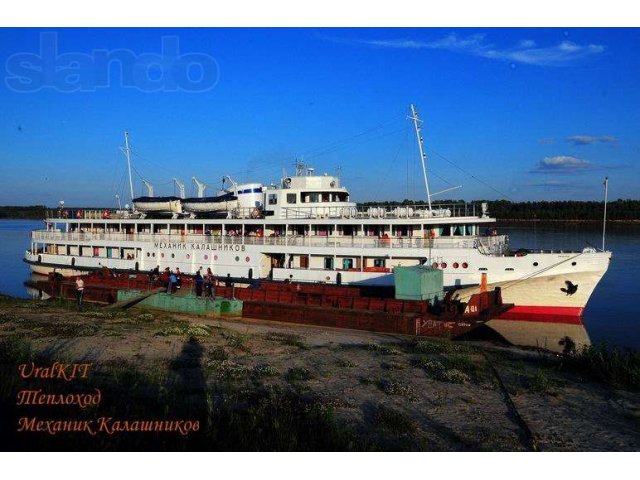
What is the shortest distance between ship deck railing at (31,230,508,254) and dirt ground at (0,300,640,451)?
6620mm

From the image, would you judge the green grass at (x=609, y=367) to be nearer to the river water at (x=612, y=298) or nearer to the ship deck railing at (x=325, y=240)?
the river water at (x=612, y=298)

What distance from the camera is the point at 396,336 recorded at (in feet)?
68.1

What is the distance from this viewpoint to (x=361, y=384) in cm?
1256

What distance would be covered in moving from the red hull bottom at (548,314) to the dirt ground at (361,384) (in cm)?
642

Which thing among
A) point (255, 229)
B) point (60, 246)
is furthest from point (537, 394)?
point (60, 246)

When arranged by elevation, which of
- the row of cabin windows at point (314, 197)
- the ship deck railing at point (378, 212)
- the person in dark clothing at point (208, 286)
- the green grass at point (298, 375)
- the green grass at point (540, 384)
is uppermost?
the row of cabin windows at point (314, 197)

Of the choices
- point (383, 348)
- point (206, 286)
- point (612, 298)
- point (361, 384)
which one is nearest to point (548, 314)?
point (383, 348)

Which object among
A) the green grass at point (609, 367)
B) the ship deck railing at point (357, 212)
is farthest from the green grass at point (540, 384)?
the ship deck railing at point (357, 212)

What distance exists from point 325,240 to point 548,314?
11.5 meters

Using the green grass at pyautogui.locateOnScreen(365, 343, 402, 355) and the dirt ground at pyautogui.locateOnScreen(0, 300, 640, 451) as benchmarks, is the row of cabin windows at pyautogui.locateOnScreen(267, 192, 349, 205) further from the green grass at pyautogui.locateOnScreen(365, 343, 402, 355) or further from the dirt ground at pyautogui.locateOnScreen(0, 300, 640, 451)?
the green grass at pyautogui.locateOnScreen(365, 343, 402, 355)

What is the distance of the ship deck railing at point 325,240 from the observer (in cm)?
2497

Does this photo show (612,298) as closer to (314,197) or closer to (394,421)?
(314,197)

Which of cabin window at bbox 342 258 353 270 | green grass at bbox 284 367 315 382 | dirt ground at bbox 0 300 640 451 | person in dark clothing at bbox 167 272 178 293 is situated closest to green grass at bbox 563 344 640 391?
dirt ground at bbox 0 300 640 451

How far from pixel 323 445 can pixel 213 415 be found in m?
2.06
